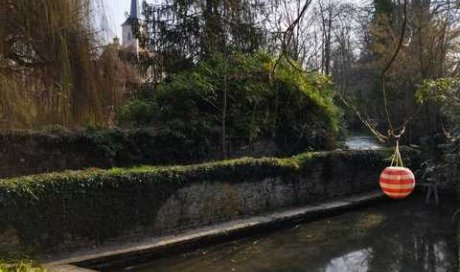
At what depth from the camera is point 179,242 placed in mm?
9984

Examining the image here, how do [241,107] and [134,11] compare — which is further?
[134,11]

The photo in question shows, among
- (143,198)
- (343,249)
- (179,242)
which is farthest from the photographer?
(343,249)

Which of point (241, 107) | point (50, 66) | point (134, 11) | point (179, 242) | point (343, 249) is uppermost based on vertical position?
point (134, 11)

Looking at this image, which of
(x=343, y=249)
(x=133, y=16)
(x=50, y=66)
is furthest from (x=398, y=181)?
(x=133, y=16)

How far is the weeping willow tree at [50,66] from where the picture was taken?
7.65 metres

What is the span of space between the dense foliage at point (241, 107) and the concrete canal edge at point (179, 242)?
3421mm

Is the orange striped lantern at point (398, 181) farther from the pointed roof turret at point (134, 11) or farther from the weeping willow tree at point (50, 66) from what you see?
the pointed roof turret at point (134, 11)

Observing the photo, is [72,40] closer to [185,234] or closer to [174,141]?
[185,234]

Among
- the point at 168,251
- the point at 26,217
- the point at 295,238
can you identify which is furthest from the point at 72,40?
the point at 295,238

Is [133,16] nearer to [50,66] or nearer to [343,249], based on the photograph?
[50,66]

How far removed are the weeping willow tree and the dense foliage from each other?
496 cm

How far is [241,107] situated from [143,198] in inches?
259

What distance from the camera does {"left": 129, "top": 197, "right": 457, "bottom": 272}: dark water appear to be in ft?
31.4

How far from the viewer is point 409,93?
19.9 meters
